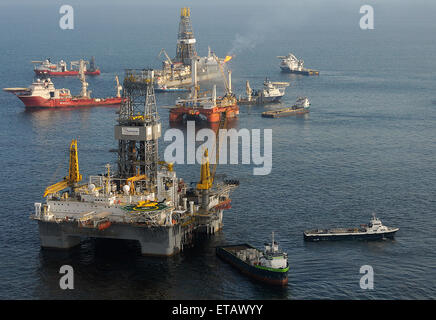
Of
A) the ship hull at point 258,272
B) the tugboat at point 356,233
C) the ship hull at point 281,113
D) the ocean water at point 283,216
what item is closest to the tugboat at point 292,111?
the ship hull at point 281,113

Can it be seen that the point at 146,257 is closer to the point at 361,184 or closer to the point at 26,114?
the point at 361,184

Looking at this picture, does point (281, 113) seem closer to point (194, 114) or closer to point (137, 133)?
point (194, 114)

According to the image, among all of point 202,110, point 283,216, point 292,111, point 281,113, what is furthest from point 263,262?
point 292,111

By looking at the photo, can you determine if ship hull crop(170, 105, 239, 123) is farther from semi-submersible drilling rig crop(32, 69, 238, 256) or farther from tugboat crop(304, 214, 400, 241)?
tugboat crop(304, 214, 400, 241)

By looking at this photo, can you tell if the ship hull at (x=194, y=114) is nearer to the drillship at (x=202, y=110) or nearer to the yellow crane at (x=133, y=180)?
the drillship at (x=202, y=110)

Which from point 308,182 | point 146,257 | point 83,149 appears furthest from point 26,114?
point 146,257
